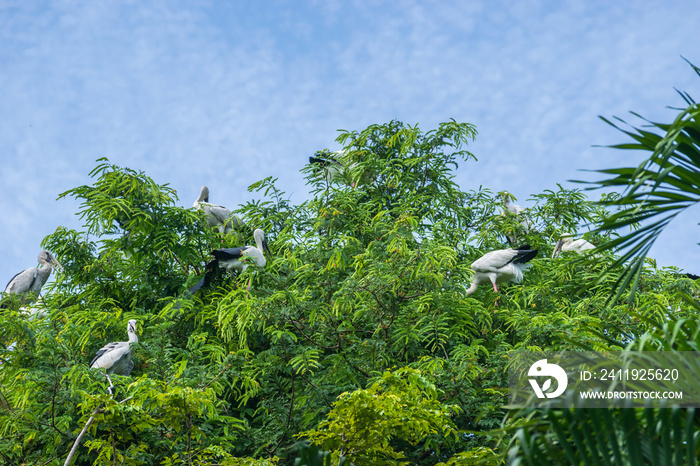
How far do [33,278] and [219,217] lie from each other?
9.64 ft

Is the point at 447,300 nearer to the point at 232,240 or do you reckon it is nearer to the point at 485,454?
the point at 485,454

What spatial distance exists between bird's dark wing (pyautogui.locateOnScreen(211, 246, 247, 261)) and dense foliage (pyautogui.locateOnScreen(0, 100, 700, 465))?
31 centimetres

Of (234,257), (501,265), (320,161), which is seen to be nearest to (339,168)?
(320,161)

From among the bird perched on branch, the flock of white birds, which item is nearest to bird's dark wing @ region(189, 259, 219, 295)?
the flock of white birds

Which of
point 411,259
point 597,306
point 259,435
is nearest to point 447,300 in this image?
point 411,259

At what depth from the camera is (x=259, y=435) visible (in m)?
6.83

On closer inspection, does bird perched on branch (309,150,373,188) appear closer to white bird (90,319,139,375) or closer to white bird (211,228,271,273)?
white bird (211,228,271,273)

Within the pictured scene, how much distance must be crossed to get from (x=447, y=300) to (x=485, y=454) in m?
2.74

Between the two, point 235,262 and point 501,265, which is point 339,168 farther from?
point 501,265

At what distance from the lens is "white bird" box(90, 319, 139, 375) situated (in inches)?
286

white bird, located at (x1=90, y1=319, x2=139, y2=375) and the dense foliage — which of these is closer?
the dense foliage

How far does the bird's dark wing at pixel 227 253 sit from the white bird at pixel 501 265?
2751 millimetres

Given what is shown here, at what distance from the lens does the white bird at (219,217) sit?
35.4 feet

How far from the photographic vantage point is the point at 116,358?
732 cm
